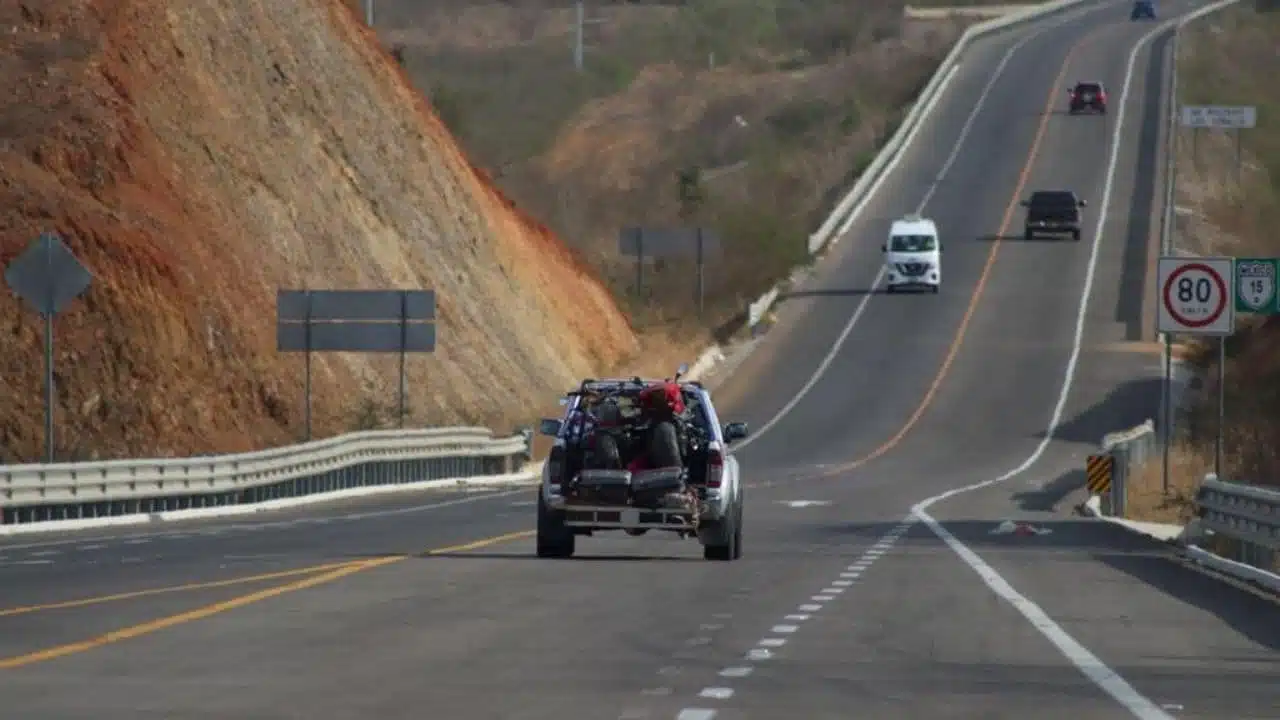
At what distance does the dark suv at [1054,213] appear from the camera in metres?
96.1

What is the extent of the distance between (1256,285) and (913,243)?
167 feet

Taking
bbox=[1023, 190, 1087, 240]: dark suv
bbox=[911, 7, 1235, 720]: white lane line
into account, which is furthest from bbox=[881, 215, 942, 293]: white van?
bbox=[1023, 190, 1087, 240]: dark suv

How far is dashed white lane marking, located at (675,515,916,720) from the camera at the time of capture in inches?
519

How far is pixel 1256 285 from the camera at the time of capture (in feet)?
124

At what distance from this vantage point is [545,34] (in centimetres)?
18325

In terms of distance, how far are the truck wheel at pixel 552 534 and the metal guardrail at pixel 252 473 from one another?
28.7 feet

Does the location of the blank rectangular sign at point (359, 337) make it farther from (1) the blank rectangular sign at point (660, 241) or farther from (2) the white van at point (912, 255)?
(2) the white van at point (912, 255)

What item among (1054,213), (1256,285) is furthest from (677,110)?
(1256,285)

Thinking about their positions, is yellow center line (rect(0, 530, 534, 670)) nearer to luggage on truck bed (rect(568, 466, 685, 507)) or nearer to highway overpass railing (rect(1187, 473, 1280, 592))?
luggage on truck bed (rect(568, 466, 685, 507))

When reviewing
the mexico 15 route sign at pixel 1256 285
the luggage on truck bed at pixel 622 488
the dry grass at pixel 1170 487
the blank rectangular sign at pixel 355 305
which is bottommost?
the dry grass at pixel 1170 487

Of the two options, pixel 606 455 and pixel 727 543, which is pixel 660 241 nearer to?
pixel 727 543

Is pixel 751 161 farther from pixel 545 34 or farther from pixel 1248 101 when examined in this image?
pixel 545 34

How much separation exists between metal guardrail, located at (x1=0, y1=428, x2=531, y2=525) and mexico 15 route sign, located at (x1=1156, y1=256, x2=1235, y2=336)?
13.4 meters

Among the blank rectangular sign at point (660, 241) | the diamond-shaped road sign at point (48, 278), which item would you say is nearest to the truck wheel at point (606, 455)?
the diamond-shaped road sign at point (48, 278)
